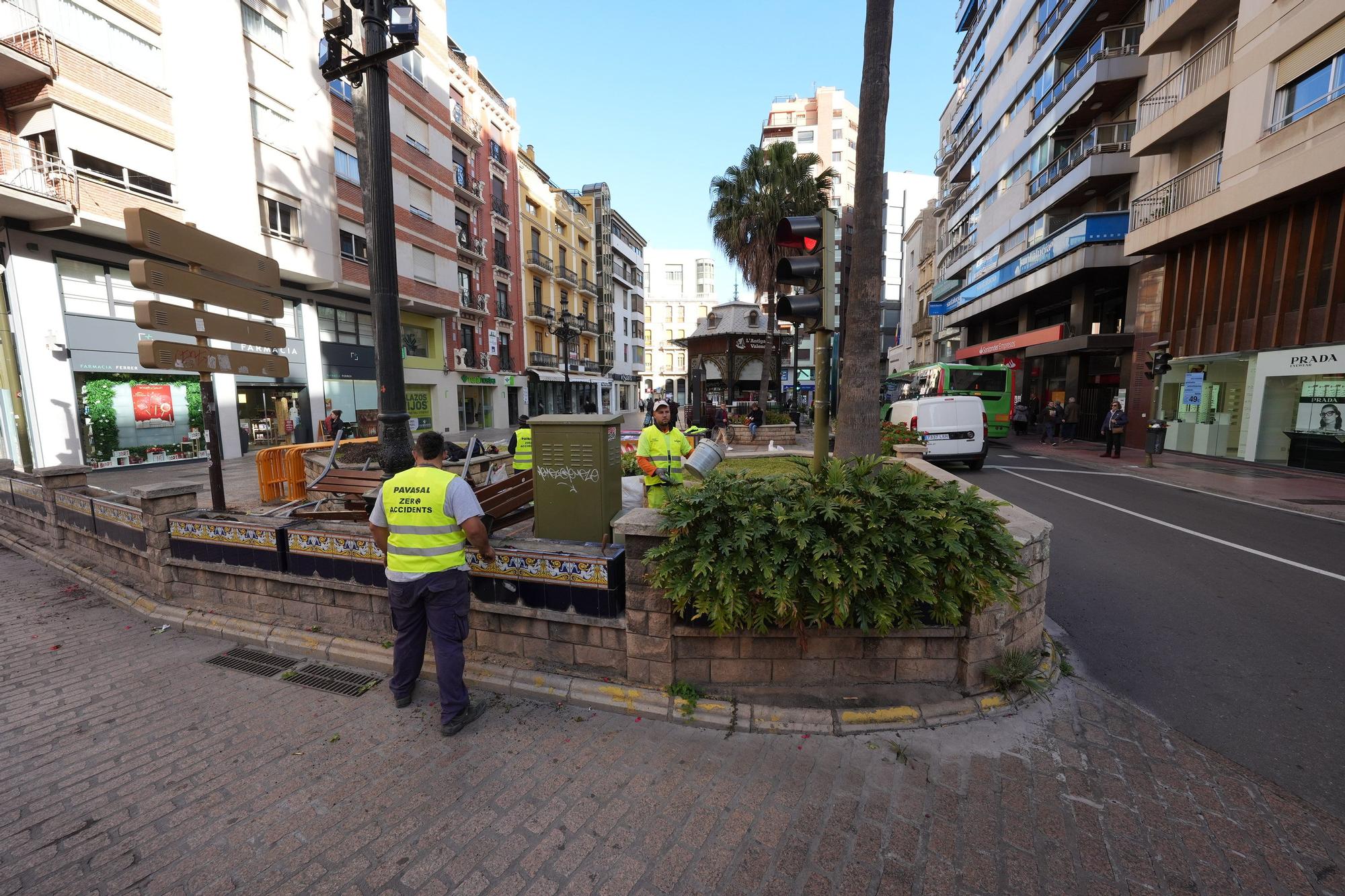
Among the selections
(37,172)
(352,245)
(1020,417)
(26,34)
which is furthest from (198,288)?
(1020,417)

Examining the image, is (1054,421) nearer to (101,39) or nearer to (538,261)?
(538,261)

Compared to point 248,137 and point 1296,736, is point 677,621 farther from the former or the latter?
point 248,137

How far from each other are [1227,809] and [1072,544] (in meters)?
5.03

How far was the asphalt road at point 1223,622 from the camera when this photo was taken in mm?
3047

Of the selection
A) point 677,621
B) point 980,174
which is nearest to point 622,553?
point 677,621

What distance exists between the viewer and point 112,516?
18.6 ft

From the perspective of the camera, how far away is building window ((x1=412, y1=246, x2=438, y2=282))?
2216 cm

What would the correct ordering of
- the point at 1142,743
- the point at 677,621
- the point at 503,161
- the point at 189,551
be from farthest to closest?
the point at 503,161 → the point at 189,551 → the point at 677,621 → the point at 1142,743

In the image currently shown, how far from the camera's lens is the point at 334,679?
388cm

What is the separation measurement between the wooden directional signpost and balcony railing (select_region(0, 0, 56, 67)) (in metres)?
12.1

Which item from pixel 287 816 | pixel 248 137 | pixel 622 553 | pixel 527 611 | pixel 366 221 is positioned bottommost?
pixel 287 816

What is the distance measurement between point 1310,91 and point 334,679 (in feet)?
69.8

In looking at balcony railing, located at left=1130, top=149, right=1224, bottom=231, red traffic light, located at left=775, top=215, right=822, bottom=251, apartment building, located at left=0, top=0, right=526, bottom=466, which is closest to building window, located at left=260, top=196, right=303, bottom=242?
apartment building, located at left=0, top=0, right=526, bottom=466

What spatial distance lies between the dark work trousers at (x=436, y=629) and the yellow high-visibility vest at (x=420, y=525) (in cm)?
→ 10
